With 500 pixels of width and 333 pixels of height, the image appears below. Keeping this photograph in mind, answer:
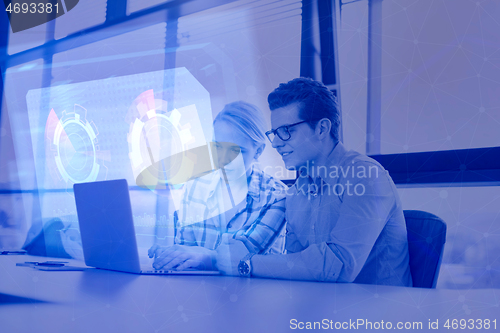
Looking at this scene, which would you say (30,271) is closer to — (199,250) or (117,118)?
(199,250)

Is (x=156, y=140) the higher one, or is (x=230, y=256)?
(x=156, y=140)

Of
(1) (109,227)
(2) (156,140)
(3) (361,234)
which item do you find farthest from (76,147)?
(3) (361,234)

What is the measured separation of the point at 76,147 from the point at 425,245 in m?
1.54

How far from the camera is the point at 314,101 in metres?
1.18

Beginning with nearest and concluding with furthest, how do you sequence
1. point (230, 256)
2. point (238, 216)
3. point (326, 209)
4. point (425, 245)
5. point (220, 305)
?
point (220, 305), point (425, 245), point (230, 256), point (326, 209), point (238, 216)

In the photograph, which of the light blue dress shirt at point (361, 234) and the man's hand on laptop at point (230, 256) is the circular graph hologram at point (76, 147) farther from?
the light blue dress shirt at point (361, 234)

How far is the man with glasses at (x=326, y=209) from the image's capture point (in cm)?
97

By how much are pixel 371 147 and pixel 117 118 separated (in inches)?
45.6

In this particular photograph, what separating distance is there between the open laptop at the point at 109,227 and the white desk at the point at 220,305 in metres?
0.07

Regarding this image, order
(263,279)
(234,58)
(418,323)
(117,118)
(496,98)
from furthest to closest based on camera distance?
(117,118) → (234,58) → (496,98) → (263,279) → (418,323)

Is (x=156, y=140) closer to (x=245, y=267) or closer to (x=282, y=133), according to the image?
(x=282, y=133)

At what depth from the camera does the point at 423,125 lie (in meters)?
1.11

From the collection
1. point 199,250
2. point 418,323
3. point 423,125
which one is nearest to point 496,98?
point 423,125

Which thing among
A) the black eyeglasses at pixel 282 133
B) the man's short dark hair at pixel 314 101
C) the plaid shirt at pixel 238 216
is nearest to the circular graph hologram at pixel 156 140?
the plaid shirt at pixel 238 216
